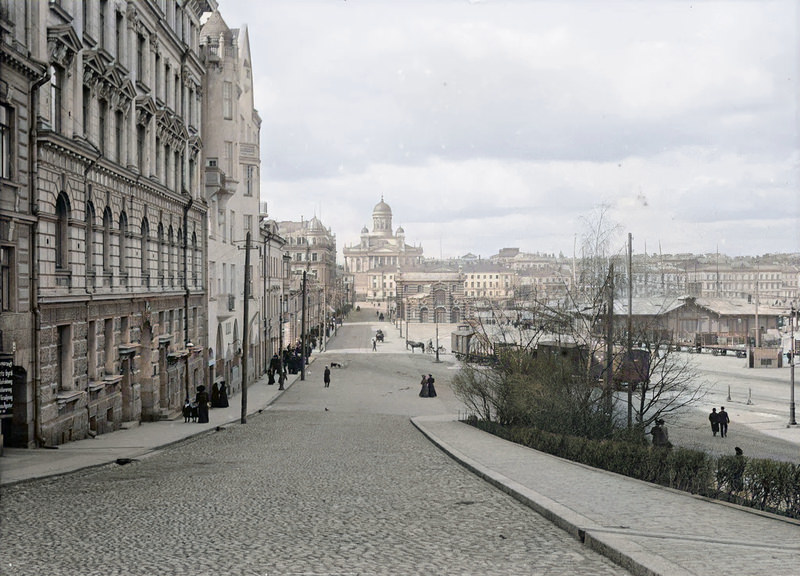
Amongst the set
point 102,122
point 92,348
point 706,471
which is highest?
point 102,122

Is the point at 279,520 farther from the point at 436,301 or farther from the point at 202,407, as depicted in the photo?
the point at 436,301

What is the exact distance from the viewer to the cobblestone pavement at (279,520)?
8586mm

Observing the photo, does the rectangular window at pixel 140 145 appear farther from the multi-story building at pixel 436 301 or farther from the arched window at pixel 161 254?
the multi-story building at pixel 436 301

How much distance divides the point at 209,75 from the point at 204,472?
2755cm

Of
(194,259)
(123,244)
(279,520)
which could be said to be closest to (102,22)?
(123,244)

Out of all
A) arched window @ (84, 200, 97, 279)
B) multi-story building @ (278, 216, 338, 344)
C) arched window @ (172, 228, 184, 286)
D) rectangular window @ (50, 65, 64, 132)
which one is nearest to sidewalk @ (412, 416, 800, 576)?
arched window @ (84, 200, 97, 279)

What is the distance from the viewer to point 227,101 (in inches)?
1599

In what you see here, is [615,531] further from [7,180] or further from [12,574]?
[7,180]

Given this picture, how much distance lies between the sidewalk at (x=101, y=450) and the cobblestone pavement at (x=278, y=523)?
1.78 ft

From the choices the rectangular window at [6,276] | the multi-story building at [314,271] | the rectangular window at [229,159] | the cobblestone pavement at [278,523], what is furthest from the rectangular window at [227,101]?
the multi-story building at [314,271]

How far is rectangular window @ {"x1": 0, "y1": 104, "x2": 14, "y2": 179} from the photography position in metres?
16.9

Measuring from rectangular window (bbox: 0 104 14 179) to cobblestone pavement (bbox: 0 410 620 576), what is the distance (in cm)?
629

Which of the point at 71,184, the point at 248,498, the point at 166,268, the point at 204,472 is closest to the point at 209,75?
the point at 166,268

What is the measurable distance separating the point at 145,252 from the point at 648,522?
21.7 metres
